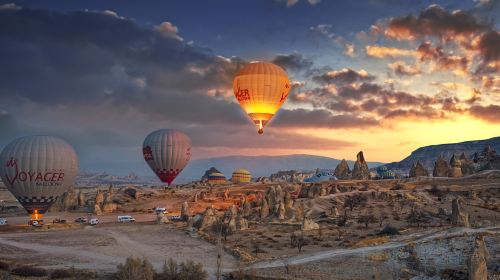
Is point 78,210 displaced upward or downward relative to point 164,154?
downward

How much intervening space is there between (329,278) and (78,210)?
74.3 m

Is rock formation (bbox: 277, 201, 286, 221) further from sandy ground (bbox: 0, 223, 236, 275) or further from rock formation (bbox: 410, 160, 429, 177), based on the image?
rock formation (bbox: 410, 160, 429, 177)

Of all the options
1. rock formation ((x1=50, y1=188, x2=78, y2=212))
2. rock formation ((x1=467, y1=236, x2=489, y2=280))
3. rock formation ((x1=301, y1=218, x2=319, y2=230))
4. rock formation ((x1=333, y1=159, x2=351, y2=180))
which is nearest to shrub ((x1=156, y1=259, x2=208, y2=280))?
rock formation ((x1=467, y1=236, x2=489, y2=280))

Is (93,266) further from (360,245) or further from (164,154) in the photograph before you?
(164,154)

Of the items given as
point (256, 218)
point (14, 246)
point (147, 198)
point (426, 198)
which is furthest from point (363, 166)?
point (14, 246)

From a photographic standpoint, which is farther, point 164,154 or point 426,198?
point 164,154

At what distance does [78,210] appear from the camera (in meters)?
92.4

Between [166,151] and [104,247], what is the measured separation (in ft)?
153

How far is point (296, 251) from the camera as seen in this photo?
1673 inches

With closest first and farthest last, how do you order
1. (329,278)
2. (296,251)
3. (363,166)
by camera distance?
(329,278) → (296,251) → (363,166)

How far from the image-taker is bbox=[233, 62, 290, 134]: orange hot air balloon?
78.0m

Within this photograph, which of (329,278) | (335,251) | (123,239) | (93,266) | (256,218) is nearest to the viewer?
(329,278)

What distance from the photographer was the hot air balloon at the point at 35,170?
62312 millimetres

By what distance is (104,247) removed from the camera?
46500 mm
